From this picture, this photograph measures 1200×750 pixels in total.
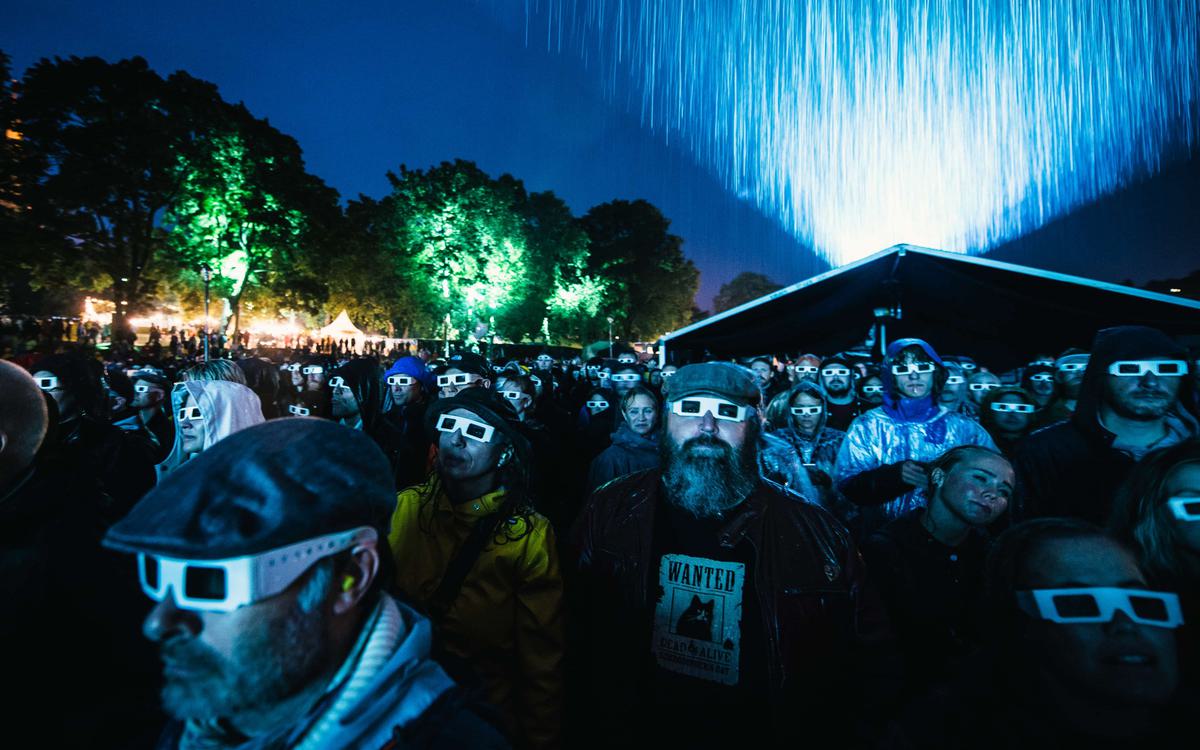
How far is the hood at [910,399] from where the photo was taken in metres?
4.33

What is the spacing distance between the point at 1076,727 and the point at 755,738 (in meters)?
1.25

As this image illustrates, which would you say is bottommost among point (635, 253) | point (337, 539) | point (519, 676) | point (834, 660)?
point (519, 676)

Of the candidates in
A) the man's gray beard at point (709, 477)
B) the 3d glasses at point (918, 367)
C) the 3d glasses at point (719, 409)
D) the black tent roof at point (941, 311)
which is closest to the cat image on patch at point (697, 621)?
the man's gray beard at point (709, 477)

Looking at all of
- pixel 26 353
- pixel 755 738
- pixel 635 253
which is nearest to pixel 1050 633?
pixel 755 738

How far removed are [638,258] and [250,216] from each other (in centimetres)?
3408

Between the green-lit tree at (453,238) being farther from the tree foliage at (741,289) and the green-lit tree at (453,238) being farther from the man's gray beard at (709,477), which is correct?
the tree foliage at (741,289)

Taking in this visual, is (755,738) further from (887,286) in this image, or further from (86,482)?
(887,286)

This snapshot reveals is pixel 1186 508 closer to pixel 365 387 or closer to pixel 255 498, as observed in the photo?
pixel 255 498

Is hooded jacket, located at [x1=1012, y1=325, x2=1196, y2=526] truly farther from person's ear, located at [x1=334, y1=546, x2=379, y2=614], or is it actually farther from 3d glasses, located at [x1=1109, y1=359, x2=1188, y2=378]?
person's ear, located at [x1=334, y1=546, x2=379, y2=614]

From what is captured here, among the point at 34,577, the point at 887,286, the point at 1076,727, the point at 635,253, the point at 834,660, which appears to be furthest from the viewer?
the point at 635,253

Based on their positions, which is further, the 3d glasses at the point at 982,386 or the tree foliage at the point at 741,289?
the tree foliage at the point at 741,289

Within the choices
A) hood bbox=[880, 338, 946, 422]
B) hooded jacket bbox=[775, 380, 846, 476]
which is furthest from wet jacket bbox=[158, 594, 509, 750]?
hooded jacket bbox=[775, 380, 846, 476]

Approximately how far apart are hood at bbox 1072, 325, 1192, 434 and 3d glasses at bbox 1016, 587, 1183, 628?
8.69 ft

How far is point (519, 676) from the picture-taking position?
2.62 metres
